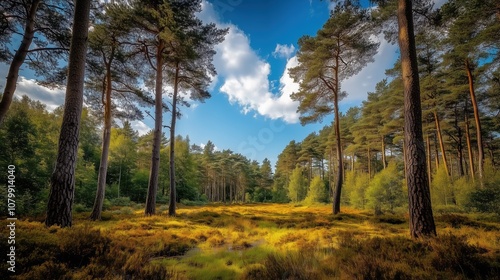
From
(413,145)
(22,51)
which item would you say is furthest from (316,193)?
(22,51)

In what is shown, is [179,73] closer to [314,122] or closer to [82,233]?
[314,122]

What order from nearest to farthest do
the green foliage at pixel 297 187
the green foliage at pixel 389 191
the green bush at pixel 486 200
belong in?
the green bush at pixel 486 200 < the green foliage at pixel 389 191 < the green foliage at pixel 297 187

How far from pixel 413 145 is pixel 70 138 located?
324 inches

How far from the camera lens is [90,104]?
434 inches

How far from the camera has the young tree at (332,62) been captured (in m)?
11.9

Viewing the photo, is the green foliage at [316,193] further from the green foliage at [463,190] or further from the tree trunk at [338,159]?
the tree trunk at [338,159]

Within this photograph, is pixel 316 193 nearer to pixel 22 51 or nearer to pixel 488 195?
pixel 488 195

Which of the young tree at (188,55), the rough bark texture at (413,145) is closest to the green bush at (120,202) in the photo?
the young tree at (188,55)

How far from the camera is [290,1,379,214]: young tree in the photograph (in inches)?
469

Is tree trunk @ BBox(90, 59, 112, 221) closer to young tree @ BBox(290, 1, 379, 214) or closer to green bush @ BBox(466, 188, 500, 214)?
young tree @ BBox(290, 1, 379, 214)

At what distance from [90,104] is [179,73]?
535 centimetres

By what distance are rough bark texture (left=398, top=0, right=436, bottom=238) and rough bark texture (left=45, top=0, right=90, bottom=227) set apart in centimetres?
785

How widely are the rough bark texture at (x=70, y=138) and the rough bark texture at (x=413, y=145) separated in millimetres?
7848

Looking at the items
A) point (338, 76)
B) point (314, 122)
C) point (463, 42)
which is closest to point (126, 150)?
point (314, 122)
